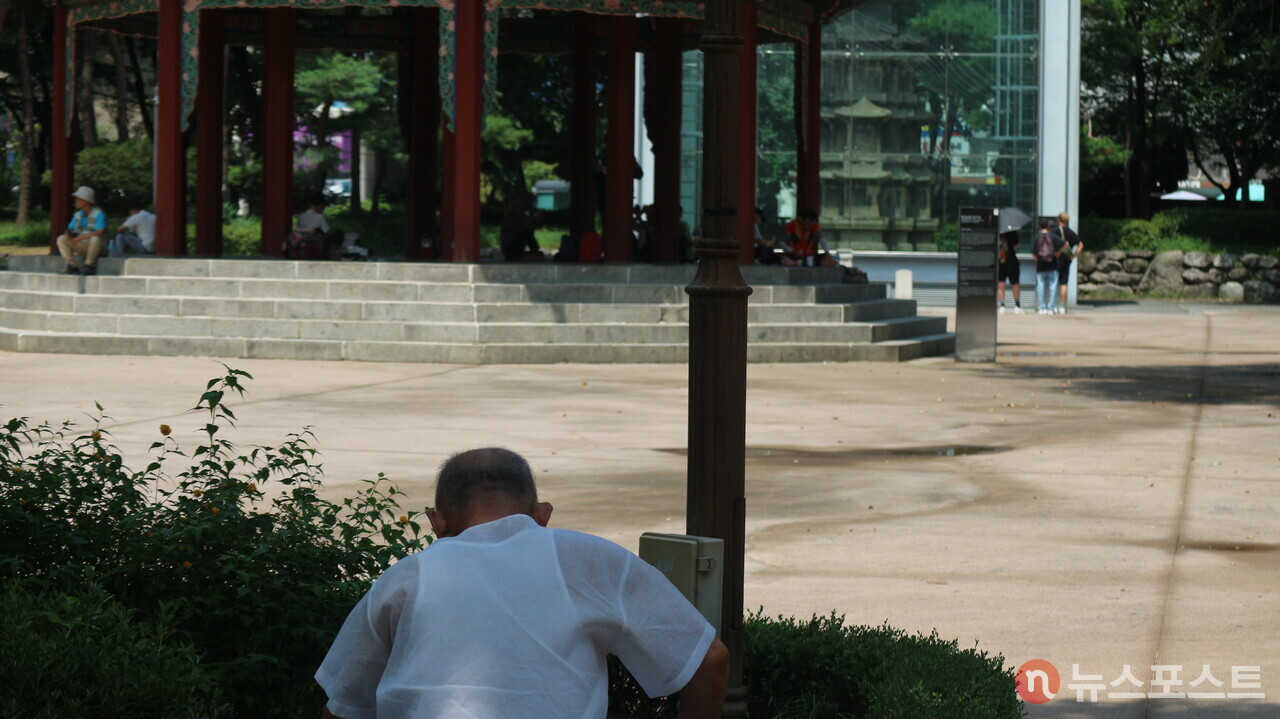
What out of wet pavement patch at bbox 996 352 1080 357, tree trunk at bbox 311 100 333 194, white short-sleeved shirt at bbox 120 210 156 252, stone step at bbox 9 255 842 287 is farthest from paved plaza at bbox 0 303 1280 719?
tree trunk at bbox 311 100 333 194

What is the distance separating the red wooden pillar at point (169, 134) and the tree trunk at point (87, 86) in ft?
65.9

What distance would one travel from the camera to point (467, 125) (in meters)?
20.6

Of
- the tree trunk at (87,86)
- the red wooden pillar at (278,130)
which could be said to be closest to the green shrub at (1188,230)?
the red wooden pillar at (278,130)

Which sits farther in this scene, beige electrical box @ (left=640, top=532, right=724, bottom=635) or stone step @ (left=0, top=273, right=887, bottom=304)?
stone step @ (left=0, top=273, right=887, bottom=304)

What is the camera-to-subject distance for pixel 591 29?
2722 centimetres

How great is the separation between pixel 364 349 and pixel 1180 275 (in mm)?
26795

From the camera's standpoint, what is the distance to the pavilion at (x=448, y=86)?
2064 centimetres

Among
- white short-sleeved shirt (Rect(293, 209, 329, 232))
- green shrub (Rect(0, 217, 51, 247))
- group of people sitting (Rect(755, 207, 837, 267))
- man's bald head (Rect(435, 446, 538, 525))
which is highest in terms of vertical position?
green shrub (Rect(0, 217, 51, 247))

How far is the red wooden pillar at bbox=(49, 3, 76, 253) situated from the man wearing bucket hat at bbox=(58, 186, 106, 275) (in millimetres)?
2962

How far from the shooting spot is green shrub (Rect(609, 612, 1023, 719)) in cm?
438

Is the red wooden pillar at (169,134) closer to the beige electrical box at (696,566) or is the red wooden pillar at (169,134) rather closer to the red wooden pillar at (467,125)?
the red wooden pillar at (467,125)

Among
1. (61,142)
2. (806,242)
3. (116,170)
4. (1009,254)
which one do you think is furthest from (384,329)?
(116,170)

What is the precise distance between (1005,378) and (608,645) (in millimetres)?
15484

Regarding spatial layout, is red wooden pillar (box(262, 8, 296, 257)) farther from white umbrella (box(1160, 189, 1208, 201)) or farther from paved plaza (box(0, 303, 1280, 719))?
white umbrella (box(1160, 189, 1208, 201))
